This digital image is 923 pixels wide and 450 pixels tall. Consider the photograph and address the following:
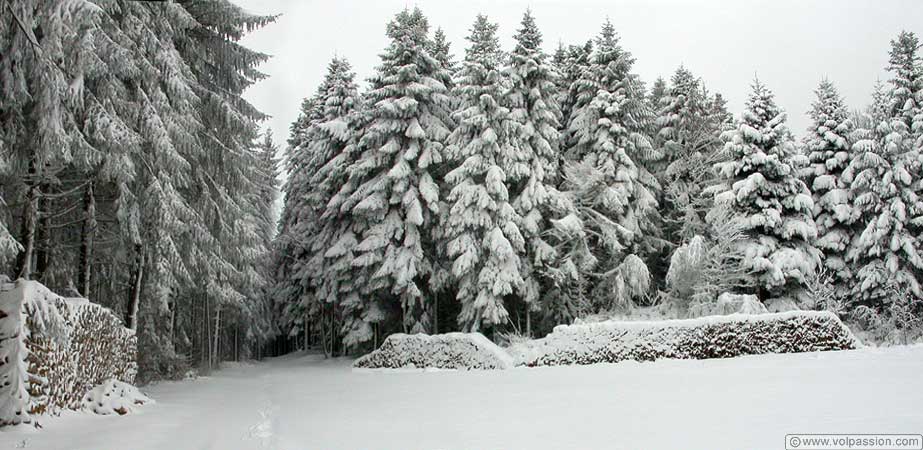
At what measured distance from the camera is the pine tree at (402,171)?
23656 mm

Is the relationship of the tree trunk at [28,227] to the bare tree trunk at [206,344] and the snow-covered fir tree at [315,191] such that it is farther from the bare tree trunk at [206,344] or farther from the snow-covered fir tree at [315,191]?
the bare tree trunk at [206,344]

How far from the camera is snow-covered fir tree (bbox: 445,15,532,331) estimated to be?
21.9 m

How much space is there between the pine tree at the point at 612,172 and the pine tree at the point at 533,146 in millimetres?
1515

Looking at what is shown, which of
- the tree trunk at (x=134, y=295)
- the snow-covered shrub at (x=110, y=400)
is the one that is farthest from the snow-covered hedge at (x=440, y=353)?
the snow-covered shrub at (x=110, y=400)

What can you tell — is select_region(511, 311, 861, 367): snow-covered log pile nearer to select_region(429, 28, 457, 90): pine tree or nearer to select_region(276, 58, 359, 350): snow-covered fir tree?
select_region(276, 58, 359, 350): snow-covered fir tree

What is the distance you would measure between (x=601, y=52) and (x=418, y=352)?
15597mm

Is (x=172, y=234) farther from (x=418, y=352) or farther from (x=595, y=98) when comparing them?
(x=595, y=98)

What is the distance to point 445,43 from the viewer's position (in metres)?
29.3

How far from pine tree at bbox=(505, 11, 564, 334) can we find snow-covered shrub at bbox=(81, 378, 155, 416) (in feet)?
47.7

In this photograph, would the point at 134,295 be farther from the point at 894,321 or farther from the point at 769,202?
the point at 894,321

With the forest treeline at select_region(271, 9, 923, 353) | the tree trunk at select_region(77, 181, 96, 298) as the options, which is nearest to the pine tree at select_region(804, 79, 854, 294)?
the forest treeline at select_region(271, 9, 923, 353)

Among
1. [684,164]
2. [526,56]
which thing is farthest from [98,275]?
[684,164]

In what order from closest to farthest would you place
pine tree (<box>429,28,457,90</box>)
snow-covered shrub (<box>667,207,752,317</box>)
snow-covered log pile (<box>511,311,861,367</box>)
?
snow-covered log pile (<box>511,311,861,367</box>), snow-covered shrub (<box>667,207,752,317</box>), pine tree (<box>429,28,457,90</box>)

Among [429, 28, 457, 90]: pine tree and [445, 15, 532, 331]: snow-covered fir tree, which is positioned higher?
[429, 28, 457, 90]: pine tree
